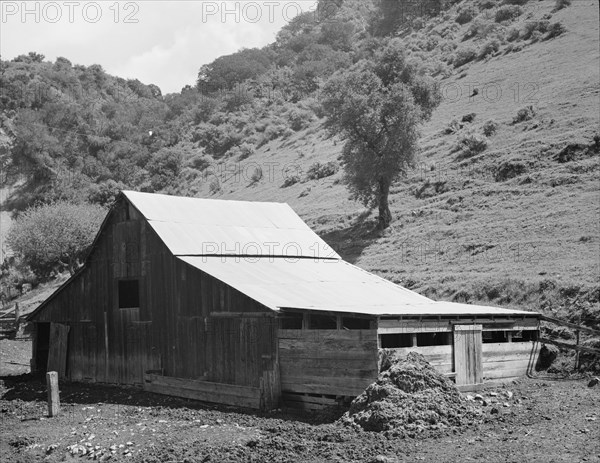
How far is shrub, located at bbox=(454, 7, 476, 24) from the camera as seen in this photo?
3652 inches

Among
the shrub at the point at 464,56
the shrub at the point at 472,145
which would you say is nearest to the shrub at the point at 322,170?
the shrub at the point at 472,145

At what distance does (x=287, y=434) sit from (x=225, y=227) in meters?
12.9

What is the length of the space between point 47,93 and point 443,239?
273ft

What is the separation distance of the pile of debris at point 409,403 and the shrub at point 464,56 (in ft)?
193

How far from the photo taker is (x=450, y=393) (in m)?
21.0

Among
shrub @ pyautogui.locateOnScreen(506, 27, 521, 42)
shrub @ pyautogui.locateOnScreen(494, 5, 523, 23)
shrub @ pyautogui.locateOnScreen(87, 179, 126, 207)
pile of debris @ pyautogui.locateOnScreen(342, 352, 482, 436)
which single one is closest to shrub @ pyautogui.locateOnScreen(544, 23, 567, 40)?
shrub @ pyautogui.locateOnScreen(506, 27, 521, 42)

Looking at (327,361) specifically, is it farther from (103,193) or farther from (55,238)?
(103,193)

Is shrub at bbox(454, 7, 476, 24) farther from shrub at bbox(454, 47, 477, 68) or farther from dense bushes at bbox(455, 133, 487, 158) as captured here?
dense bushes at bbox(455, 133, 487, 158)

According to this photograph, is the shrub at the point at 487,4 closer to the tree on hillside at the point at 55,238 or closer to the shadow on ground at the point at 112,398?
the tree on hillside at the point at 55,238

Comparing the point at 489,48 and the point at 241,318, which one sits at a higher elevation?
the point at 489,48

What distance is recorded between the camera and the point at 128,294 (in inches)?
1199

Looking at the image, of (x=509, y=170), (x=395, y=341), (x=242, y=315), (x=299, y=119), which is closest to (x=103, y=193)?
(x=299, y=119)

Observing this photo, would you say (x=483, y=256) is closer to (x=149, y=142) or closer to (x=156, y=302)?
(x=156, y=302)

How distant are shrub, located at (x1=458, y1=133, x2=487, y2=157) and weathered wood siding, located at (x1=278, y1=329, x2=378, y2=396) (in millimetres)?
33251
